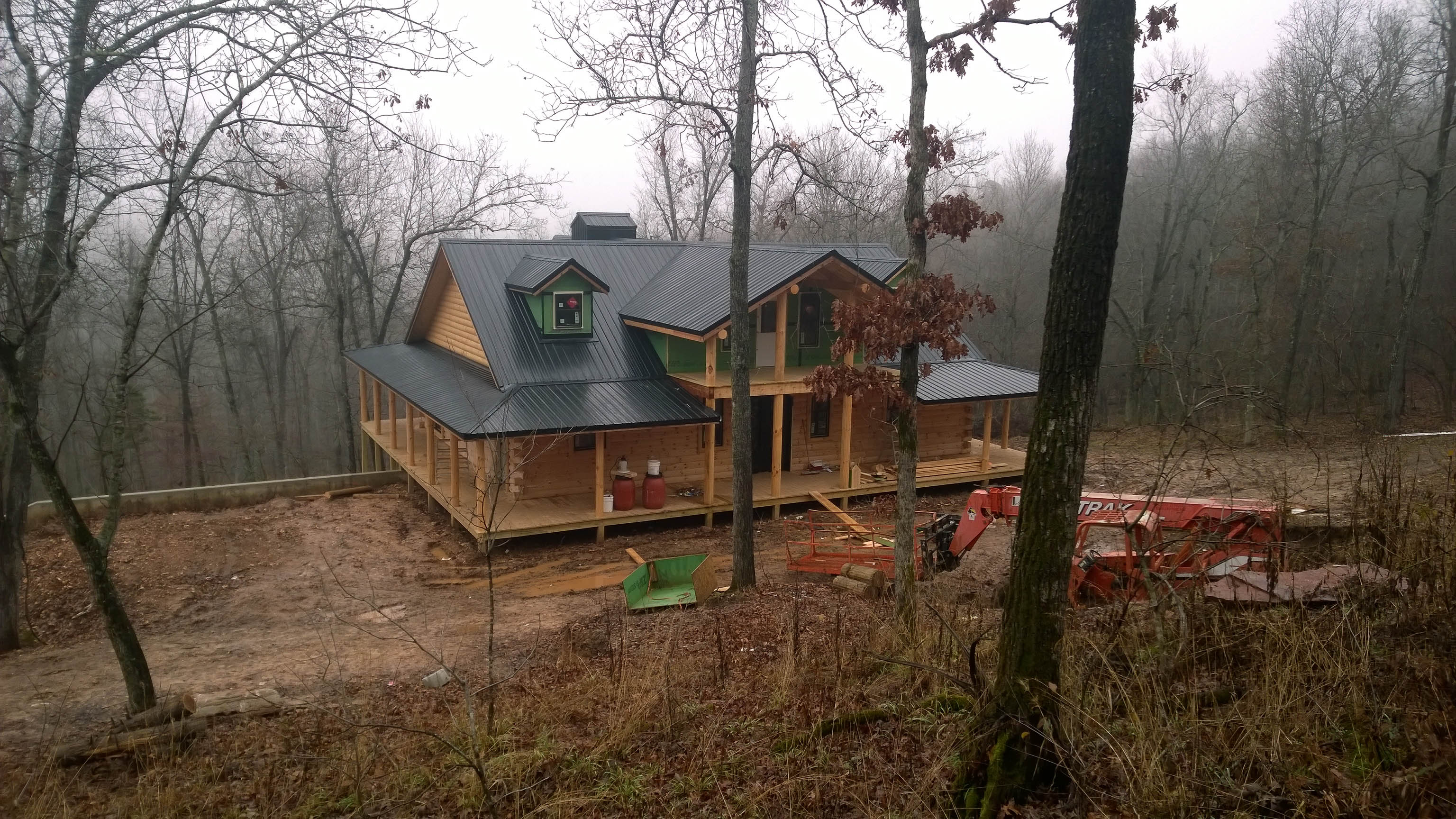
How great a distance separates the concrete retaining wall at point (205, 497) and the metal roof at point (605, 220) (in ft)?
29.4

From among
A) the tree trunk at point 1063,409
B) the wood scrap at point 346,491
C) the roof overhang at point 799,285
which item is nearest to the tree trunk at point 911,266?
the tree trunk at point 1063,409

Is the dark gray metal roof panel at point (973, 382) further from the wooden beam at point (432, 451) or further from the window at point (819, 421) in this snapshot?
the wooden beam at point (432, 451)

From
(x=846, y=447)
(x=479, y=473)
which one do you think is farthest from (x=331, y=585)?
(x=846, y=447)

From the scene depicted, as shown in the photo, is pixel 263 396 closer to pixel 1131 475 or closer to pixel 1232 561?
pixel 1131 475

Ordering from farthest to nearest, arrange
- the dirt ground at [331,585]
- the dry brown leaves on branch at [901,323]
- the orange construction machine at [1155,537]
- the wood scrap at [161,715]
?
the dirt ground at [331,585], the dry brown leaves on branch at [901,323], the wood scrap at [161,715], the orange construction machine at [1155,537]

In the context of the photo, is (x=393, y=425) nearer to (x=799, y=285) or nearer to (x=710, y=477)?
(x=710, y=477)

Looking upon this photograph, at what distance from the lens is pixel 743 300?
39.6 ft

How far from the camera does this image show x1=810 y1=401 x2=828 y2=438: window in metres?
20.3

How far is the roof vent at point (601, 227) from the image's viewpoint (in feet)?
80.2

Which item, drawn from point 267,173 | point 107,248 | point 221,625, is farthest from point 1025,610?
point 107,248

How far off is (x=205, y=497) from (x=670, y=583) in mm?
12488

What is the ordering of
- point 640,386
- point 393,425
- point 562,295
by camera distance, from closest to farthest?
point 640,386
point 562,295
point 393,425

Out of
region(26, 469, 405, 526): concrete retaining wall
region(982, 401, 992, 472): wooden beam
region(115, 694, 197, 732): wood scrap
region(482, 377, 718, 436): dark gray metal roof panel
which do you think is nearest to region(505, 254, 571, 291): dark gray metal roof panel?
region(482, 377, 718, 436): dark gray metal roof panel

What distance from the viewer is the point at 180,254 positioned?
28.2 m
